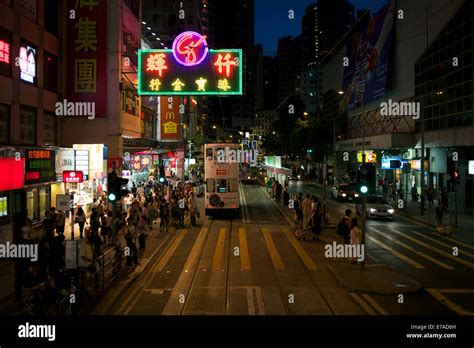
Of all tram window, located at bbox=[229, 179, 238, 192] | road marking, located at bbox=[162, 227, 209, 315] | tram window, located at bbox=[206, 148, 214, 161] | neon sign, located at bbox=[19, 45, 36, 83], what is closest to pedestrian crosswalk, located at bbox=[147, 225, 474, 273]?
road marking, located at bbox=[162, 227, 209, 315]

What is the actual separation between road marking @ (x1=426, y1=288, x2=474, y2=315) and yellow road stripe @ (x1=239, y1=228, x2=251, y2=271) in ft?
18.0

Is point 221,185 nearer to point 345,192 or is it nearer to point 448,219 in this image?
point 448,219

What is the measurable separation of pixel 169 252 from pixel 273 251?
398 cm

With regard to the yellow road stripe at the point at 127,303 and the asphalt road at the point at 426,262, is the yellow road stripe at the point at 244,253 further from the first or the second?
the asphalt road at the point at 426,262

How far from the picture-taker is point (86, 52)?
73.5 feet

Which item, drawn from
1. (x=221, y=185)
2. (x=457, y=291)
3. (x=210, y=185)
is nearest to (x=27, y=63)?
(x=210, y=185)

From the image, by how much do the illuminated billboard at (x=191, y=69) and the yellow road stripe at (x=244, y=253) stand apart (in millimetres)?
6161

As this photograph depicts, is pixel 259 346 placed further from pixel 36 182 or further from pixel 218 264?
pixel 36 182

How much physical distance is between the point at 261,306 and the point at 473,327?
4405mm

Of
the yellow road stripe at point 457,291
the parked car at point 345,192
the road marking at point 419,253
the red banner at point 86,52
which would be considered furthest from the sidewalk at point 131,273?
the parked car at point 345,192

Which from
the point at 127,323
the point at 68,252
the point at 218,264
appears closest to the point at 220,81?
the point at 218,264

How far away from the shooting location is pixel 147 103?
36.2 m

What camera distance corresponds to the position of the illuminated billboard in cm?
1905

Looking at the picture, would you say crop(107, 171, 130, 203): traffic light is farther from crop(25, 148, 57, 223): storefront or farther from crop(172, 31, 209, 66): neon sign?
crop(172, 31, 209, 66): neon sign
